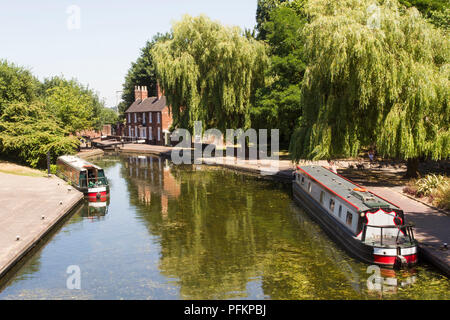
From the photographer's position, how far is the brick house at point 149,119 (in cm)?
6278

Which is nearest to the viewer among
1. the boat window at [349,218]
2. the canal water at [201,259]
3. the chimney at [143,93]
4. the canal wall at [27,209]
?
the canal water at [201,259]

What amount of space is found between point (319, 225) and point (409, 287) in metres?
7.41

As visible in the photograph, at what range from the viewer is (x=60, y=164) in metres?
33.7

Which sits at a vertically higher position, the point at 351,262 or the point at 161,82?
the point at 161,82

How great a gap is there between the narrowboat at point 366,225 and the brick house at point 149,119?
41306 millimetres

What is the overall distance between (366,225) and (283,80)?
2564cm

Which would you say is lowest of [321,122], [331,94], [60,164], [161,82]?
[60,164]

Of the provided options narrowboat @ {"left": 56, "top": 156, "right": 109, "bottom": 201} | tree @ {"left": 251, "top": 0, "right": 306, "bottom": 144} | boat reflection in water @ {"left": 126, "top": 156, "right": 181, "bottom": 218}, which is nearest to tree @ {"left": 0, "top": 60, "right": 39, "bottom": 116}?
boat reflection in water @ {"left": 126, "top": 156, "right": 181, "bottom": 218}

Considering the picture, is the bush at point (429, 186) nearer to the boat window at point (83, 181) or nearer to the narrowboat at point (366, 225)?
the narrowboat at point (366, 225)

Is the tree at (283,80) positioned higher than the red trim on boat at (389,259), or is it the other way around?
the tree at (283,80)

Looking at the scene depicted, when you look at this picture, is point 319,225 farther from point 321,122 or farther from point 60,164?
point 60,164

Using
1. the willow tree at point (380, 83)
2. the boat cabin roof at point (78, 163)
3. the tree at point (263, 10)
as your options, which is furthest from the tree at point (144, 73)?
the willow tree at point (380, 83)
